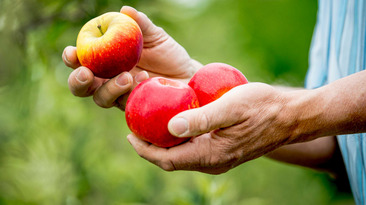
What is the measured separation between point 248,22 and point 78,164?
3465mm

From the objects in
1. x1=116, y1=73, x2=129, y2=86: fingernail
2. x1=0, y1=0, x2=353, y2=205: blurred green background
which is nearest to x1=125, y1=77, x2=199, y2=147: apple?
x1=116, y1=73, x2=129, y2=86: fingernail

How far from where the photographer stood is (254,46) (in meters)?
4.77

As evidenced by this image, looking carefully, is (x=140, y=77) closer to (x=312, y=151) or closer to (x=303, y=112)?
(x=303, y=112)

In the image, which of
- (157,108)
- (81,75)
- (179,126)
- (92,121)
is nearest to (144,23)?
(81,75)

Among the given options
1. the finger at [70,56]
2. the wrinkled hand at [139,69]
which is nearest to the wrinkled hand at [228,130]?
the wrinkled hand at [139,69]

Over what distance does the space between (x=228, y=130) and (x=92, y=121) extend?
1884mm

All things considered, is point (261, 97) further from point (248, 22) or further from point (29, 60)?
Result: point (248, 22)

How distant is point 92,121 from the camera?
2.74 m

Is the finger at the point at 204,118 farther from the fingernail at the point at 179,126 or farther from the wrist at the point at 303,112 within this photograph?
the wrist at the point at 303,112

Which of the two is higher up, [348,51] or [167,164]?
[348,51]

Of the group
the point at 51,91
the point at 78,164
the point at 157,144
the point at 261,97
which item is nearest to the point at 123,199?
the point at 78,164

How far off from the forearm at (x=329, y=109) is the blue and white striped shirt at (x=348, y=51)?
0.30m

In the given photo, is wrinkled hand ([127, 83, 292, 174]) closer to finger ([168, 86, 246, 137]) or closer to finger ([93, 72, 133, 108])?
finger ([168, 86, 246, 137])

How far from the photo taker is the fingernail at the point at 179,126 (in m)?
0.98
